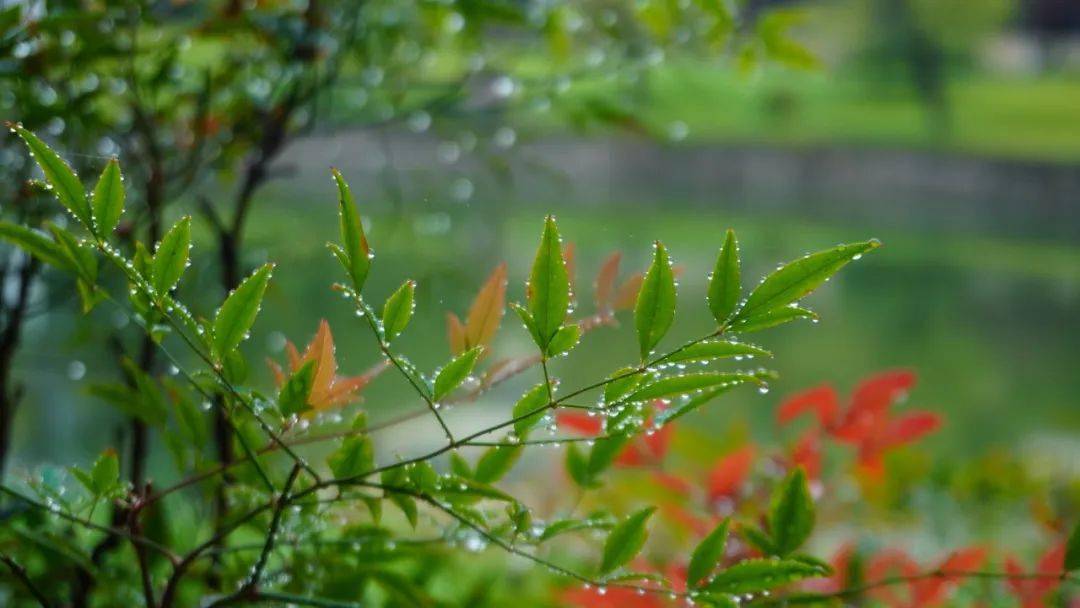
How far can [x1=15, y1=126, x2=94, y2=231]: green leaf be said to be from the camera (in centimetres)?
18

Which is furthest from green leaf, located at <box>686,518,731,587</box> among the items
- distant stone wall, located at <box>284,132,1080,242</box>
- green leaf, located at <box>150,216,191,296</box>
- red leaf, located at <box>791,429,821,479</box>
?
distant stone wall, located at <box>284,132,1080,242</box>

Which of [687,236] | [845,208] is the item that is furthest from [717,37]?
[845,208]

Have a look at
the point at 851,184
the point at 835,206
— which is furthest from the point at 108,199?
the point at 851,184

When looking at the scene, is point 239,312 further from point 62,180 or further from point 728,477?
point 728,477

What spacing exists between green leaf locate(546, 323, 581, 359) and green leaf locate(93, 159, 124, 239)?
0.08 metres

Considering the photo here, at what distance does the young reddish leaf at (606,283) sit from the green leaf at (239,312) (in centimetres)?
13

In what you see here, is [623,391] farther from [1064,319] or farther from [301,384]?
[1064,319]

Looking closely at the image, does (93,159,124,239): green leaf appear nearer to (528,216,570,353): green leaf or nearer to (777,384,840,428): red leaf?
(528,216,570,353): green leaf

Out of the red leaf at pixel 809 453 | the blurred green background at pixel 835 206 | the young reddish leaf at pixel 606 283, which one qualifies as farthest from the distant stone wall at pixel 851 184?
the young reddish leaf at pixel 606 283

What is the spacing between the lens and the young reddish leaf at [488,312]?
0.80 ft

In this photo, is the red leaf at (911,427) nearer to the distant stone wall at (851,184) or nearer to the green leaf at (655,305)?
the green leaf at (655,305)

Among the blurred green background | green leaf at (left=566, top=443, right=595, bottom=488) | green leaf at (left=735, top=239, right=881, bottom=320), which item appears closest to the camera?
green leaf at (left=735, top=239, right=881, bottom=320)

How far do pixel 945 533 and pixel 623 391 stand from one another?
99 centimetres

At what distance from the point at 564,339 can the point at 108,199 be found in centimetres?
8
